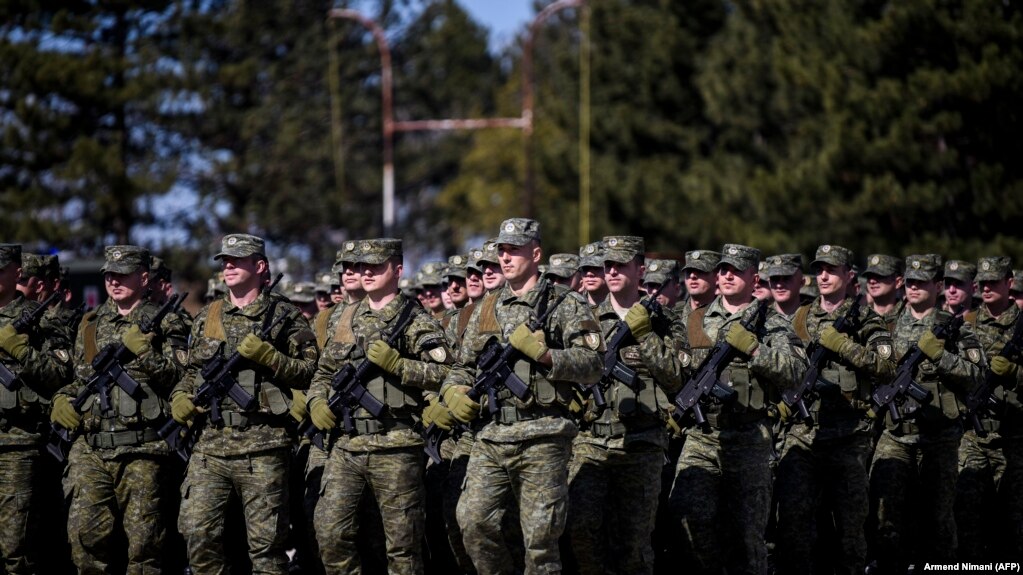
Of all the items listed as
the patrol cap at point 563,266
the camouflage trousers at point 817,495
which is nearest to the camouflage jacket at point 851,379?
the camouflage trousers at point 817,495

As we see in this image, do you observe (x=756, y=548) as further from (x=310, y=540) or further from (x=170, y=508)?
(x=170, y=508)

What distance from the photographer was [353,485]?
972 cm

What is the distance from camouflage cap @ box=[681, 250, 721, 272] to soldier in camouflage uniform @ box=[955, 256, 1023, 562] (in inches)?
114

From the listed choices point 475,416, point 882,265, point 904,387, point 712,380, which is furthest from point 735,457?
point 882,265

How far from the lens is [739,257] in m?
10.4

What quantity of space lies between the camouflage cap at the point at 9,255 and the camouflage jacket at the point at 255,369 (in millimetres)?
1963

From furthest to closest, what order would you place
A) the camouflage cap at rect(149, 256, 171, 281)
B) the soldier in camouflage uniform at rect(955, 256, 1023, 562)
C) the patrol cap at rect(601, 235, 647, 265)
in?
the soldier in camouflage uniform at rect(955, 256, 1023, 562) → the camouflage cap at rect(149, 256, 171, 281) → the patrol cap at rect(601, 235, 647, 265)

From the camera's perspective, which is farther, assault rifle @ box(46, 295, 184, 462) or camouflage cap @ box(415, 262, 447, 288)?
camouflage cap @ box(415, 262, 447, 288)

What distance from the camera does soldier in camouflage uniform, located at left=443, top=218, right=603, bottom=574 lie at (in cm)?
885

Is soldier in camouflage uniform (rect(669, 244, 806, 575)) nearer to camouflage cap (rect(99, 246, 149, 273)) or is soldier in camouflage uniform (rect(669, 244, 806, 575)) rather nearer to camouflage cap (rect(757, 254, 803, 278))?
camouflage cap (rect(757, 254, 803, 278))

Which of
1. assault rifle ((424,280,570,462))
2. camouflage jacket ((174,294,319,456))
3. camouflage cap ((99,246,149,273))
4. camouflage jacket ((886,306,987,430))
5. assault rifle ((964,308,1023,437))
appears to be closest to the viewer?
assault rifle ((424,280,570,462))

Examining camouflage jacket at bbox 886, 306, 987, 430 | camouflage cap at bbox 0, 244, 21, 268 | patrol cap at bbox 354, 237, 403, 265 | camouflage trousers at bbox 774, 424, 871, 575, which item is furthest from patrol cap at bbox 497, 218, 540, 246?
camouflage cap at bbox 0, 244, 21, 268

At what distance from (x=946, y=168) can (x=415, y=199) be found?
32.1 meters

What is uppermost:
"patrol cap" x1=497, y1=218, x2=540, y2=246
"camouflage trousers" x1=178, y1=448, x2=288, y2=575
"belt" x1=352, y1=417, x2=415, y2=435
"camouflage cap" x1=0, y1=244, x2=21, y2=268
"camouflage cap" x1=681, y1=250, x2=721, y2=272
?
"patrol cap" x1=497, y1=218, x2=540, y2=246
